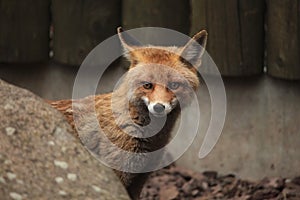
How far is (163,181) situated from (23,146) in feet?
9.43

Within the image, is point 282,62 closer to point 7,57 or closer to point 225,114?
point 225,114

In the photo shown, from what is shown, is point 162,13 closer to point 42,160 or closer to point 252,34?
point 252,34

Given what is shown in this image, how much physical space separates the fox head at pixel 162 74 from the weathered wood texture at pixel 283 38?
50.6 inches

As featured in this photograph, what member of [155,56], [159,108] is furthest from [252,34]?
[159,108]

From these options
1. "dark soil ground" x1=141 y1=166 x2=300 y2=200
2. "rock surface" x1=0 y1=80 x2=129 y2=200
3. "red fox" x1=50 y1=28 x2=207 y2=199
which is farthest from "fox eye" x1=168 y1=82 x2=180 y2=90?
"dark soil ground" x1=141 y1=166 x2=300 y2=200

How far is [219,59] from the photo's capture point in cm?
706

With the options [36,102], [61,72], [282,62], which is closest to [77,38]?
[61,72]

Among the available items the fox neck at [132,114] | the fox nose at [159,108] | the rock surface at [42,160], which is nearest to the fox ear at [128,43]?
the fox neck at [132,114]

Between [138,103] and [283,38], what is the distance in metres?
1.72

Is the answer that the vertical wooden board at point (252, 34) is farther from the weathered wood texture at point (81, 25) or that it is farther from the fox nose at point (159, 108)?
the fox nose at point (159, 108)

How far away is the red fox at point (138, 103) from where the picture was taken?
18.4 ft

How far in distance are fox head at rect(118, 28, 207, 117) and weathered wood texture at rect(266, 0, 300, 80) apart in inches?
50.6

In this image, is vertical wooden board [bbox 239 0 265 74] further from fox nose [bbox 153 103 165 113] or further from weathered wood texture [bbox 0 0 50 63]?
weathered wood texture [bbox 0 0 50 63]

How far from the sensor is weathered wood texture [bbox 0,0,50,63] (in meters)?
7.66
